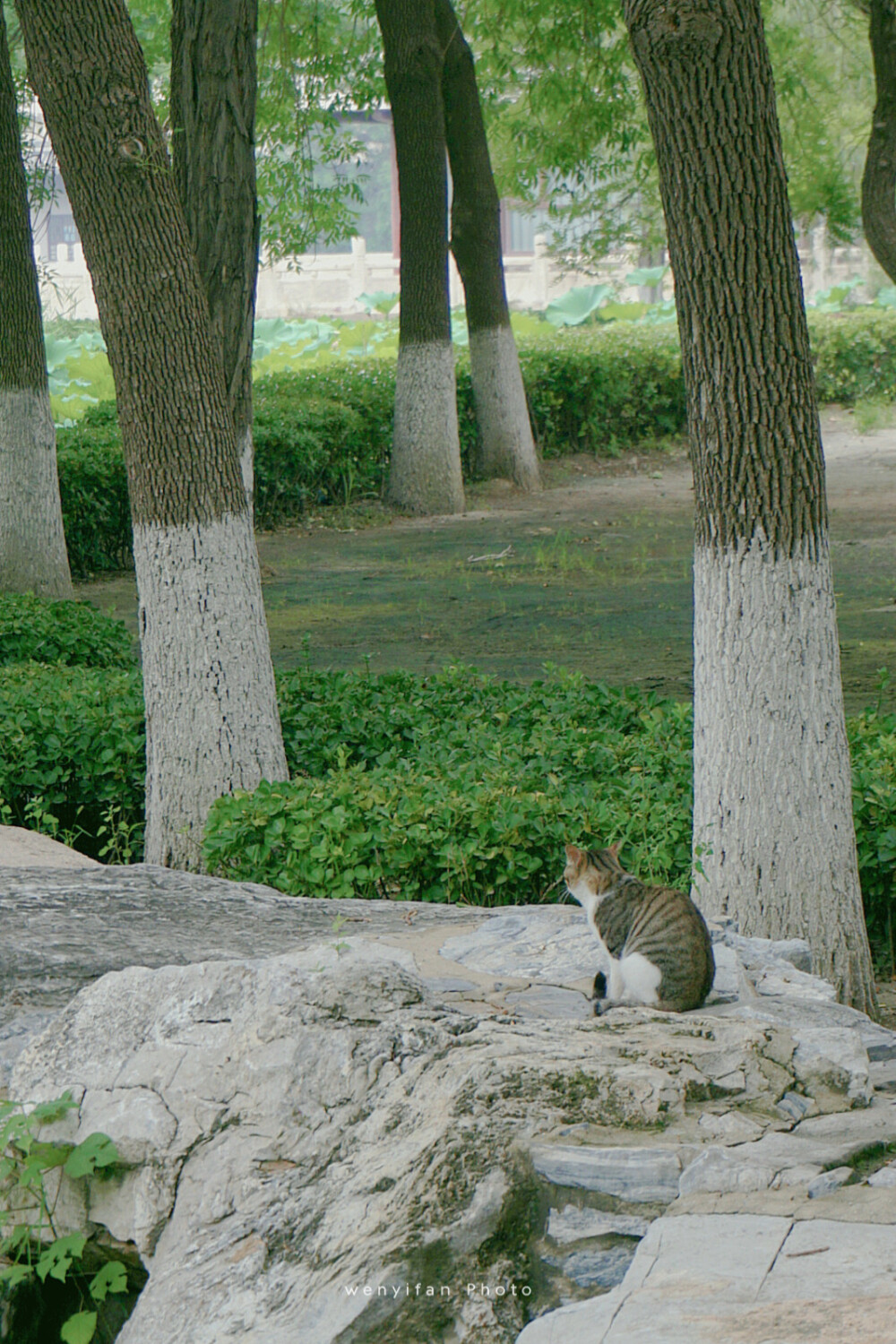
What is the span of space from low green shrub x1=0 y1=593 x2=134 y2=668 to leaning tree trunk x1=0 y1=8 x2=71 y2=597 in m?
1.71

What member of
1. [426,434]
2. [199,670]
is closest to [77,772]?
[199,670]

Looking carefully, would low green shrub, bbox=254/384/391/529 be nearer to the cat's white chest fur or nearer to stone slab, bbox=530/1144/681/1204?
the cat's white chest fur

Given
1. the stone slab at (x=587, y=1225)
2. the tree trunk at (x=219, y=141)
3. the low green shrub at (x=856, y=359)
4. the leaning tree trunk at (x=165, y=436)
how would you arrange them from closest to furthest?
1. the stone slab at (x=587, y=1225)
2. the leaning tree trunk at (x=165, y=436)
3. the tree trunk at (x=219, y=141)
4. the low green shrub at (x=856, y=359)

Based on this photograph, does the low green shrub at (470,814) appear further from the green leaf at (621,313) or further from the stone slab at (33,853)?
the green leaf at (621,313)

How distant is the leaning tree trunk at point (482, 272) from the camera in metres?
15.6

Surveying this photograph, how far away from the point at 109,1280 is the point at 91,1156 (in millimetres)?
272

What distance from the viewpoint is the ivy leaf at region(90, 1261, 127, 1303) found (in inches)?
115

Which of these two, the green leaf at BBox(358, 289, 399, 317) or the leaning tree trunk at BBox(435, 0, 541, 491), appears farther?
the green leaf at BBox(358, 289, 399, 317)

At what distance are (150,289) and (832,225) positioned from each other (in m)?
13.4

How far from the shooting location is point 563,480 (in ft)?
59.1

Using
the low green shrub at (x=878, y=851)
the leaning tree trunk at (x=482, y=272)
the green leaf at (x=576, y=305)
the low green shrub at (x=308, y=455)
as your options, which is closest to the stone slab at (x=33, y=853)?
the low green shrub at (x=878, y=851)

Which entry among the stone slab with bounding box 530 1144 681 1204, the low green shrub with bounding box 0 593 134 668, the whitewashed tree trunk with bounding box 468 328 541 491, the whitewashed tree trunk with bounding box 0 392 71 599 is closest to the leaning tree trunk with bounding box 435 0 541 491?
the whitewashed tree trunk with bounding box 468 328 541 491

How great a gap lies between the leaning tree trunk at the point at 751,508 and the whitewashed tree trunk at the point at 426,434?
426 inches

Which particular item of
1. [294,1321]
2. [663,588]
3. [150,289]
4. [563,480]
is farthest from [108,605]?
[294,1321]
